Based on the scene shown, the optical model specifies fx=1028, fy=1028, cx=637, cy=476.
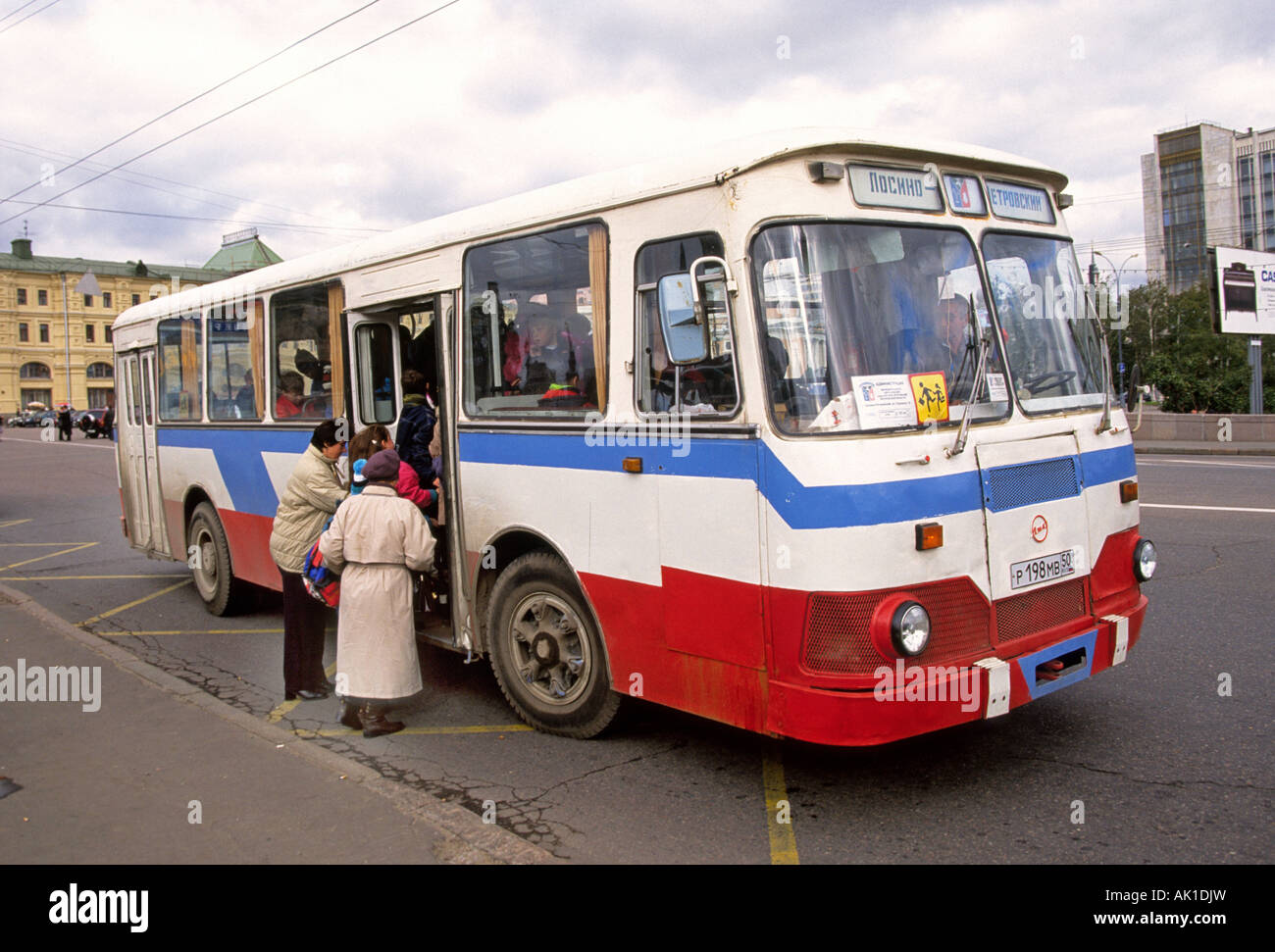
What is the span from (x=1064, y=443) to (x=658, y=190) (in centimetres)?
223

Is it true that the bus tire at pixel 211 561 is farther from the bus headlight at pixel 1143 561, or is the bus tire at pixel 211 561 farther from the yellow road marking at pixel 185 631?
the bus headlight at pixel 1143 561

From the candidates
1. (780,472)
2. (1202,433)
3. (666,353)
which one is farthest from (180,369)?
(1202,433)

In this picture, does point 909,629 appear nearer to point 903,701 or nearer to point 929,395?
point 903,701

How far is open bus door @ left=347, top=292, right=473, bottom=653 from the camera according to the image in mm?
6164

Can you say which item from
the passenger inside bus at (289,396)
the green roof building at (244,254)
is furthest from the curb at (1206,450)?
the green roof building at (244,254)

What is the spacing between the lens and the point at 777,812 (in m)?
4.49

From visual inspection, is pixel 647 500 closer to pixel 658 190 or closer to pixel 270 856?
pixel 658 190

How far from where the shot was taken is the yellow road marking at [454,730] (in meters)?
5.80

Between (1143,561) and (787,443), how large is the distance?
230 cm

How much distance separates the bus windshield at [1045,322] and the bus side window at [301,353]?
4689 mm

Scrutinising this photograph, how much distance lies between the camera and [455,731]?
5832mm
